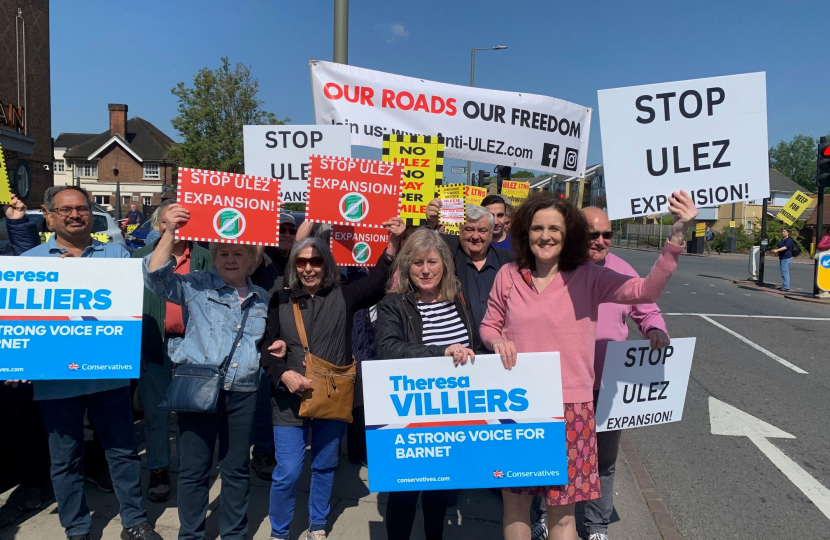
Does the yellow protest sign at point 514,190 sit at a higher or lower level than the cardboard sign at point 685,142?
higher

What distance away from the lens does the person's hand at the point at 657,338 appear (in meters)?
3.39

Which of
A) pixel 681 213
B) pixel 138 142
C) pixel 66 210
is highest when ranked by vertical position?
pixel 138 142

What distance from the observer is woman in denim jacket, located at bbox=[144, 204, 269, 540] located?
322 cm

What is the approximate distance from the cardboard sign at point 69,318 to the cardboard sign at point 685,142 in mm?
2799

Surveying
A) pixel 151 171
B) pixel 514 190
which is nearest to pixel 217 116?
pixel 514 190

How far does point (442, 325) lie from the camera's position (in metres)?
3.19

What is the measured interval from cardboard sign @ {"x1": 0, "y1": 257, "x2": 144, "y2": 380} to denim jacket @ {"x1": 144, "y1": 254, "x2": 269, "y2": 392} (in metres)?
0.26

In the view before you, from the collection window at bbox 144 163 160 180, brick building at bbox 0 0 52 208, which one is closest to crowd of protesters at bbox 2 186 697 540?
brick building at bbox 0 0 52 208

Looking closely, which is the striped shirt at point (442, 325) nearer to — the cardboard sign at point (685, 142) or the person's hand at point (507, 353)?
the person's hand at point (507, 353)

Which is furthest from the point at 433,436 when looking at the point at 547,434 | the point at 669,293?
the point at 669,293

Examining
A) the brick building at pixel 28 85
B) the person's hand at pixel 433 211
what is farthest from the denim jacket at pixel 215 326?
the brick building at pixel 28 85

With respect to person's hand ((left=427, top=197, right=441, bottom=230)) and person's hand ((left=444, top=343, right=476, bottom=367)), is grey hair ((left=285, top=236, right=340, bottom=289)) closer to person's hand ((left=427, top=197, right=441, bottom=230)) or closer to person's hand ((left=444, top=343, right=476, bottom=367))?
person's hand ((left=444, top=343, right=476, bottom=367))

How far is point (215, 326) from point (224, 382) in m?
0.31

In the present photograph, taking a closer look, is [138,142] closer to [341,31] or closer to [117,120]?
[117,120]
